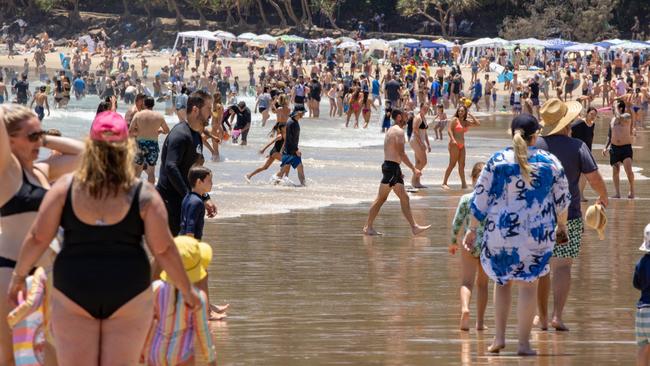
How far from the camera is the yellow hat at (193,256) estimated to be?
630 cm

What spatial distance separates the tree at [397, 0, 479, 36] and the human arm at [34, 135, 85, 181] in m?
70.2

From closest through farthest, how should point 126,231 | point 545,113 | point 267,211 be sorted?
point 126,231 < point 545,113 < point 267,211

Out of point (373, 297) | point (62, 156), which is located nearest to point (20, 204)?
point (62, 156)

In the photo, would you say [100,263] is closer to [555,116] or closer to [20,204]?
[20,204]

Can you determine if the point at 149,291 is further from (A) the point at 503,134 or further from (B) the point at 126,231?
(A) the point at 503,134

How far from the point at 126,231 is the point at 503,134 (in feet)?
101

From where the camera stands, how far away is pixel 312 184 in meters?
21.4

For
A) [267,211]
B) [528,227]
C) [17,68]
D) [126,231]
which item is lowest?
[17,68]

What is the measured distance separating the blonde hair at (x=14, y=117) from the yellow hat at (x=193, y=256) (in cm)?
86

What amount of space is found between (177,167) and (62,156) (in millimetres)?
2471

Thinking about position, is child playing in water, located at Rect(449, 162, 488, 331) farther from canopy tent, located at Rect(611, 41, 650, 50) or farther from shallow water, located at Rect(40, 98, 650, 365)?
canopy tent, located at Rect(611, 41, 650, 50)

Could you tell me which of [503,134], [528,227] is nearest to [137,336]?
[528,227]

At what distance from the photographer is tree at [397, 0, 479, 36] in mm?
76250

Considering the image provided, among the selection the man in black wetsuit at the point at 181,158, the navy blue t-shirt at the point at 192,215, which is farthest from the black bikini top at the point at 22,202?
the man in black wetsuit at the point at 181,158
